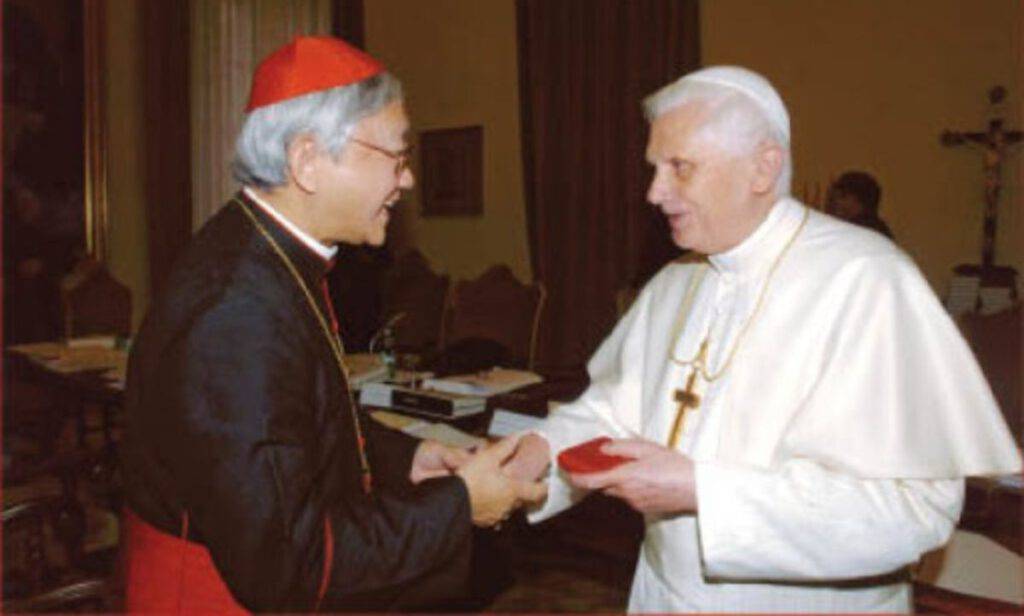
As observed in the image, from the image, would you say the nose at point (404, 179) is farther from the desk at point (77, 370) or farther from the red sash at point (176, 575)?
the desk at point (77, 370)

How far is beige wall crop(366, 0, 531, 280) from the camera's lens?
8.46m

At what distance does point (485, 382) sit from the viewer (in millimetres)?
3896

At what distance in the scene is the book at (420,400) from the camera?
3523 mm

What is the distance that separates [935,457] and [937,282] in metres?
4.96

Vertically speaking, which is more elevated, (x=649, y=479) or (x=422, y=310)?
(x=649, y=479)

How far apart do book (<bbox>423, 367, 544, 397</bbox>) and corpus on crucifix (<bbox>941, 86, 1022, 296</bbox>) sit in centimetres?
332

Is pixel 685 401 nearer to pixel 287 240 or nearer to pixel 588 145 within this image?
pixel 287 240

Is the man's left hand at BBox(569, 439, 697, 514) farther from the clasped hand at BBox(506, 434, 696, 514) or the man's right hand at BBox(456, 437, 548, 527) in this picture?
the man's right hand at BBox(456, 437, 548, 527)

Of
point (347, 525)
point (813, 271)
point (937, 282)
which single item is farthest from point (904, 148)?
point (347, 525)

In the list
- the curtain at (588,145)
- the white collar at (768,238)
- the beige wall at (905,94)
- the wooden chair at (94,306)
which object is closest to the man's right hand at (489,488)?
the white collar at (768,238)

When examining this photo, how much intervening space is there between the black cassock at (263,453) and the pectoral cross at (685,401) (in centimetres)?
50

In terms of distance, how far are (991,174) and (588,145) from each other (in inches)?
113

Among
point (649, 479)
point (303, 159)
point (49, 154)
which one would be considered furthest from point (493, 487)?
point (49, 154)

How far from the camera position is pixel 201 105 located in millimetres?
8602
